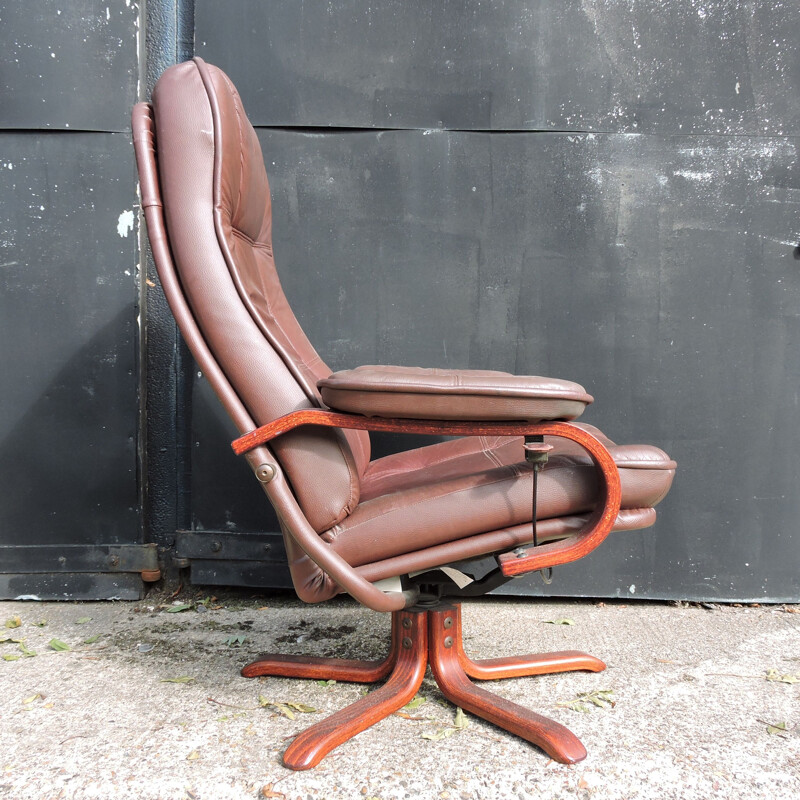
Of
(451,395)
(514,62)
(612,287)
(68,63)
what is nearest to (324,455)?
(451,395)

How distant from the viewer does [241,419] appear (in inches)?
47.1

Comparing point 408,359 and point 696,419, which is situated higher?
point 408,359

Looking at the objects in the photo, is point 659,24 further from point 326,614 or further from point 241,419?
point 326,614

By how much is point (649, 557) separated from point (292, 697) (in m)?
1.20

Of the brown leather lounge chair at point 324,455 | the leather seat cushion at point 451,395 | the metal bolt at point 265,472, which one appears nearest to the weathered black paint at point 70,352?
the brown leather lounge chair at point 324,455

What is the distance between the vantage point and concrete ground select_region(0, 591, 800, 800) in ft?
3.91

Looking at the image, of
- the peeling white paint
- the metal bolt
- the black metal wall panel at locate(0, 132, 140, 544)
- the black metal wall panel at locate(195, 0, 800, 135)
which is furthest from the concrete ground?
the black metal wall panel at locate(195, 0, 800, 135)

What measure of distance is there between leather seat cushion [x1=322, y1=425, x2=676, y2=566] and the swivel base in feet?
1.07

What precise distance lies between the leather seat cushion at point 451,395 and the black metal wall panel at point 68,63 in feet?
5.10

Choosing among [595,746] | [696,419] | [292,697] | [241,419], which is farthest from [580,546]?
[696,419]

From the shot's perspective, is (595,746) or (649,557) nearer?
(595,746)

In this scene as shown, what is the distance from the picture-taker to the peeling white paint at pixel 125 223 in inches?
83.0

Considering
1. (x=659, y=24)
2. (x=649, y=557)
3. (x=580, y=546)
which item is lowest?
(x=649, y=557)

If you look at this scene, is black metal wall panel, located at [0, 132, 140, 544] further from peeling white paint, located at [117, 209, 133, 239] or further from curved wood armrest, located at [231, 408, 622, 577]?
curved wood armrest, located at [231, 408, 622, 577]
